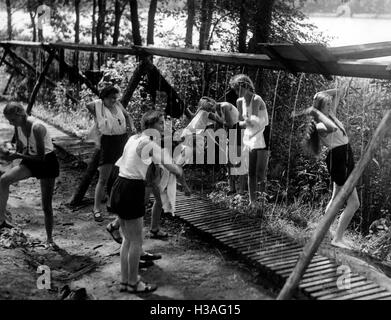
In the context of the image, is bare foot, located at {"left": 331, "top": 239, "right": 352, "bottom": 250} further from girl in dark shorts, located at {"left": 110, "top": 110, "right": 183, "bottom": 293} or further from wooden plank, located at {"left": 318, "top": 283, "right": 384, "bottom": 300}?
girl in dark shorts, located at {"left": 110, "top": 110, "right": 183, "bottom": 293}

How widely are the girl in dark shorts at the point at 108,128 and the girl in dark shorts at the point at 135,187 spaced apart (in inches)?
82.8

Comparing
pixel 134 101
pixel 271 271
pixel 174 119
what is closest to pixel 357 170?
pixel 271 271

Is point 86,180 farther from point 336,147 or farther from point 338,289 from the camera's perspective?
point 338,289

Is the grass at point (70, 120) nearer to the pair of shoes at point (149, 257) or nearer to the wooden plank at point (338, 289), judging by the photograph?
the pair of shoes at point (149, 257)

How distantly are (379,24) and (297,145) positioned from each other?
1275 centimetres

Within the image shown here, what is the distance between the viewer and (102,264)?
5.40 m

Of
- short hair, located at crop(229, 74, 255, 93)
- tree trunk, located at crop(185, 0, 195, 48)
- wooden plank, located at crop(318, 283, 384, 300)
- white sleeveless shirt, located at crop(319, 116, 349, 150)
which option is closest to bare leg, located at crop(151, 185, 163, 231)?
short hair, located at crop(229, 74, 255, 93)

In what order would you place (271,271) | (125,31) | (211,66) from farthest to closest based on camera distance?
(125,31), (211,66), (271,271)

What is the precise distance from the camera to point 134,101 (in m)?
10.6

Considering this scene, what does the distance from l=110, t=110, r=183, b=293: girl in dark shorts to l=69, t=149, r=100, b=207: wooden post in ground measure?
302 cm

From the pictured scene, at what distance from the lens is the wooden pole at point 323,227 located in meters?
3.82

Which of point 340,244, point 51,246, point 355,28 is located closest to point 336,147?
point 340,244

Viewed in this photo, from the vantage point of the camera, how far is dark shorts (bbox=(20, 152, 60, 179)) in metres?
5.59

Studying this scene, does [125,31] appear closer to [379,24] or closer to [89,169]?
[379,24]
